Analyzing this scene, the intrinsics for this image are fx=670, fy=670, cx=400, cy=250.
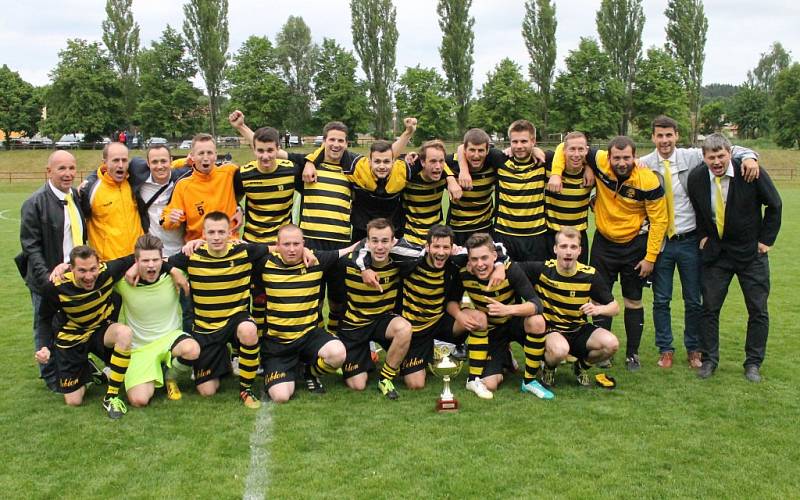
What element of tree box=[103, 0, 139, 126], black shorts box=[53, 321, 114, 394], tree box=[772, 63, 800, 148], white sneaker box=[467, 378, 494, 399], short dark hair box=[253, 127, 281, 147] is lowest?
white sneaker box=[467, 378, 494, 399]

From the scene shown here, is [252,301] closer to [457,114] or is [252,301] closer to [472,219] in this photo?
[472,219]

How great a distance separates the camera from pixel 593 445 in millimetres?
4008

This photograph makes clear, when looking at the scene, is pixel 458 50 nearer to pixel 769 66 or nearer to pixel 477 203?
pixel 477 203

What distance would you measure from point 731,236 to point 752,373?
3.56ft

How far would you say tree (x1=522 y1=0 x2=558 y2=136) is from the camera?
42812mm

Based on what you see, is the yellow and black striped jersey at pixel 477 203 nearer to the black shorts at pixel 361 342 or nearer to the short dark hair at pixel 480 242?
the short dark hair at pixel 480 242

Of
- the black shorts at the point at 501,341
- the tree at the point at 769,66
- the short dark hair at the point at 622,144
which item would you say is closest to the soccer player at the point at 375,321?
the black shorts at the point at 501,341

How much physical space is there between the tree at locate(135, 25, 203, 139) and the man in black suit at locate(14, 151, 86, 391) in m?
45.1

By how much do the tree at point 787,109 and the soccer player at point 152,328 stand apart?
55.7 meters

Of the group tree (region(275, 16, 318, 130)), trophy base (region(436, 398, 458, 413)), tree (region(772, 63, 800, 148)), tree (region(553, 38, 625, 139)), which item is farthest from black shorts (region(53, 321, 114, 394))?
tree (region(772, 63, 800, 148))

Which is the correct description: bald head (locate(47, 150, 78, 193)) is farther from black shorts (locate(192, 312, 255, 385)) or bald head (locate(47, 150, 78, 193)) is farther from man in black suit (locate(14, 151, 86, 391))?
black shorts (locate(192, 312, 255, 385))

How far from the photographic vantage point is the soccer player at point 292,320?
5.03 meters

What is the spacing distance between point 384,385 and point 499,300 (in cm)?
108

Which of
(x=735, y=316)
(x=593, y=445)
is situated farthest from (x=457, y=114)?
(x=593, y=445)
